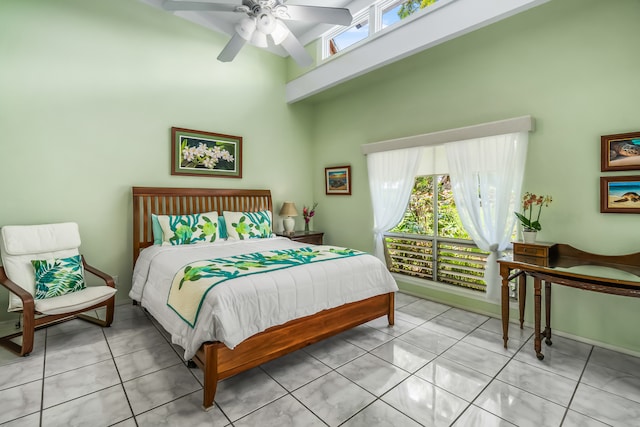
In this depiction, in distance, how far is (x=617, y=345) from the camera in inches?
105

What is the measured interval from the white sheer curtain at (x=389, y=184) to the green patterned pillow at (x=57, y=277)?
3435 mm

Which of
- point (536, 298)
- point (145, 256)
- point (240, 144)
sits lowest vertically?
point (536, 298)

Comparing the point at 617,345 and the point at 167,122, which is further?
the point at 167,122

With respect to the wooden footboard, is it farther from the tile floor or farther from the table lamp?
the table lamp

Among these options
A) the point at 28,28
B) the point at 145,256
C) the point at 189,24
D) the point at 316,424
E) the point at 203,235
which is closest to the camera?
the point at 316,424

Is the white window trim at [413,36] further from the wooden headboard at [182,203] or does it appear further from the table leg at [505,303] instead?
the table leg at [505,303]

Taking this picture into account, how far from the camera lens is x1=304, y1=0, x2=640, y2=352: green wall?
2.61m

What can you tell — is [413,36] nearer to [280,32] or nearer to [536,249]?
[280,32]

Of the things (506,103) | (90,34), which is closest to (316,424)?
(506,103)

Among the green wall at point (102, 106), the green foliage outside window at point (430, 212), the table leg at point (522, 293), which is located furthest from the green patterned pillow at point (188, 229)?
the table leg at point (522, 293)

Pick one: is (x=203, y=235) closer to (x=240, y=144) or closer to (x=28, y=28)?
(x=240, y=144)

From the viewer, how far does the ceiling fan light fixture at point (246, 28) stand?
2.73m

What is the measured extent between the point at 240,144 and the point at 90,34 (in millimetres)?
2042

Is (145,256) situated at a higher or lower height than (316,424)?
higher
